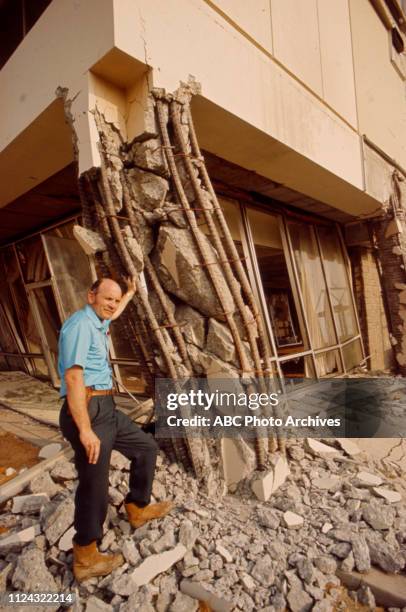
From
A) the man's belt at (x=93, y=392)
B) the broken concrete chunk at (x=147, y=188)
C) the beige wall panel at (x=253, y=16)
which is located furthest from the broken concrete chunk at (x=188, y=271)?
the beige wall panel at (x=253, y=16)

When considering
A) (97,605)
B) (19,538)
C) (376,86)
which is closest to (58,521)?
(19,538)

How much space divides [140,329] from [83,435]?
3.26 feet

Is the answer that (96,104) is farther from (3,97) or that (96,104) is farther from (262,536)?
(262,536)

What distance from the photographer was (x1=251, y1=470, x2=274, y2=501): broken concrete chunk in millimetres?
2449

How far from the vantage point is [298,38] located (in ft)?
14.1

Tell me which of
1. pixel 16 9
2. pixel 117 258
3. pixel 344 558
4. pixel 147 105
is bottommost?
pixel 344 558

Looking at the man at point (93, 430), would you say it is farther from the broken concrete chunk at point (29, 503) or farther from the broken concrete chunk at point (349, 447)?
the broken concrete chunk at point (349, 447)

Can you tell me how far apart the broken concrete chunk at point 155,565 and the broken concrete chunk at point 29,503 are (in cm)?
94

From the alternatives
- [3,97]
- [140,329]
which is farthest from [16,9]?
[140,329]

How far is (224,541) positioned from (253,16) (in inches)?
191

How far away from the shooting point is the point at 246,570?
191 cm

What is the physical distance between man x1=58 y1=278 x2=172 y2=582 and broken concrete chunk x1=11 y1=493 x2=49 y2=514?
63 cm

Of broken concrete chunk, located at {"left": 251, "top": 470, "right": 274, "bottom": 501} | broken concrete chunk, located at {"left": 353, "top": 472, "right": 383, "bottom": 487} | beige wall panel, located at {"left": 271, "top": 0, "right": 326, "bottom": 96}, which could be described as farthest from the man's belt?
beige wall panel, located at {"left": 271, "top": 0, "right": 326, "bottom": 96}

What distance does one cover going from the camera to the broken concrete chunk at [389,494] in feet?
7.89
